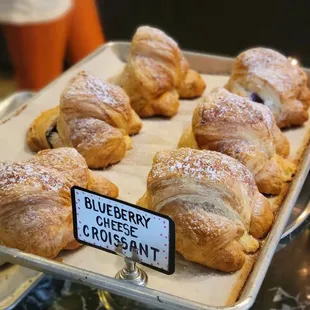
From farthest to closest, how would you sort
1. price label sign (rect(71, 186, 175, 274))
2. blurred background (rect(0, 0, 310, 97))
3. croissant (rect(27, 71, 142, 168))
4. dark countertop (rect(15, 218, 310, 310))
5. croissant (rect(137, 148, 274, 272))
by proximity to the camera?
blurred background (rect(0, 0, 310, 97))
croissant (rect(27, 71, 142, 168))
dark countertop (rect(15, 218, 310, 310))
croissant (rect(137, 148, 274, 272))
price label sign (rect(71, 186, 175, 274))

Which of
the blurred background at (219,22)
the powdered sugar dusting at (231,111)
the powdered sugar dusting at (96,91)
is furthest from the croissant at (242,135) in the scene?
the blurred background at (219,22)

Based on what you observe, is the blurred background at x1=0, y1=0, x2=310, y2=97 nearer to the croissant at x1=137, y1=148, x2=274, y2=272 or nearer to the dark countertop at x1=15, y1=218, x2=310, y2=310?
the dark countertop at x1=15, y1=218, x2=310, y2=310

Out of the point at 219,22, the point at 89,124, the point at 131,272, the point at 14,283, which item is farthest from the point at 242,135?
the point at 219,22

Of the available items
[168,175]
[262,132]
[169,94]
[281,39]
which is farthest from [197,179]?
[281,39]

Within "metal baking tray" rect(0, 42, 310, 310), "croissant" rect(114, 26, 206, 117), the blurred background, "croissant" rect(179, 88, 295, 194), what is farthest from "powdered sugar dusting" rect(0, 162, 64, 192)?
the blurred background

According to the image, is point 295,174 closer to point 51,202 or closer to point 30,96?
point 51,202

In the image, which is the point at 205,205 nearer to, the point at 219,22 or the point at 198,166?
the point at 198,166

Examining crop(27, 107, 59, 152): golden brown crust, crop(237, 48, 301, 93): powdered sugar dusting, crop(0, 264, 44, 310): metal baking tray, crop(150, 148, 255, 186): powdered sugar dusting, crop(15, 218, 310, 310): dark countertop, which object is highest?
crop(150, 148, 255, 186): powdered sugar dusting
